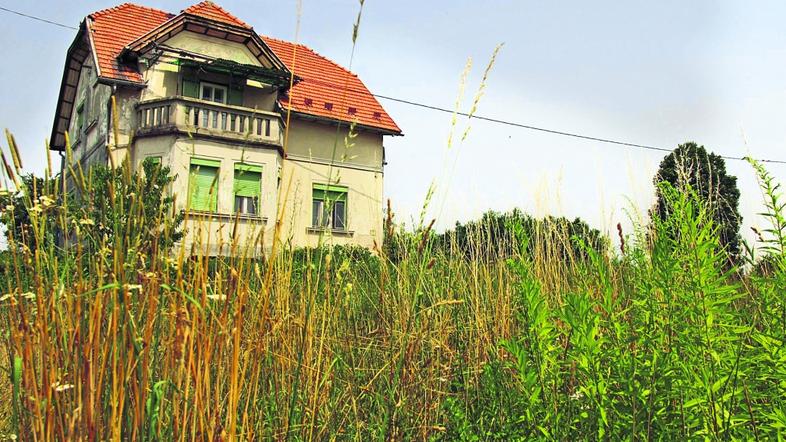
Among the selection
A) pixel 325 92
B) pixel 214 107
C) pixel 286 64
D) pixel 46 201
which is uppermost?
pixel 286 64

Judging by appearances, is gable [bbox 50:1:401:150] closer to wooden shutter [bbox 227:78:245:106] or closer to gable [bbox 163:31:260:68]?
gable [bbox 163:31:260:68]

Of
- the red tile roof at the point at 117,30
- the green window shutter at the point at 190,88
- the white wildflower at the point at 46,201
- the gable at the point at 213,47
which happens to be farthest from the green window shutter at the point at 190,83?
the white wildflower at the point at 46,201

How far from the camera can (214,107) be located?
16547mm

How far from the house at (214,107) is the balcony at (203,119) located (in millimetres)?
29

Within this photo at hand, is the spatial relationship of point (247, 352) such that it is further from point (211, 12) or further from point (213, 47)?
point (211, 12)

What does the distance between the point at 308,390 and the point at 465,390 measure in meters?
0.71

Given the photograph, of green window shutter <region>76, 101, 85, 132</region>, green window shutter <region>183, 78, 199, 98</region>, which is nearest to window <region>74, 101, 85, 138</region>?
green window shutter <region>76, 101, 85, 132</region>

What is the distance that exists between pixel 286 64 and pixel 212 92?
299 centimetres

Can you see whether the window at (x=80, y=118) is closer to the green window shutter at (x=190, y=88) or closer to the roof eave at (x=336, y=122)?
the green window shutter at (x=190, y=88)

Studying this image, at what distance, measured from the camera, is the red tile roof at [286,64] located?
1669cm

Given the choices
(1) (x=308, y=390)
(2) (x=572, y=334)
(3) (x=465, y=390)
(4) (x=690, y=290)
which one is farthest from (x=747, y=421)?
(1) (x=308, y=390)

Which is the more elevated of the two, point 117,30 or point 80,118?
point 117,30

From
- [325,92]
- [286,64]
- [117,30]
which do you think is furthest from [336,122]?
[117,30]

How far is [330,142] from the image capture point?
19562 mm
